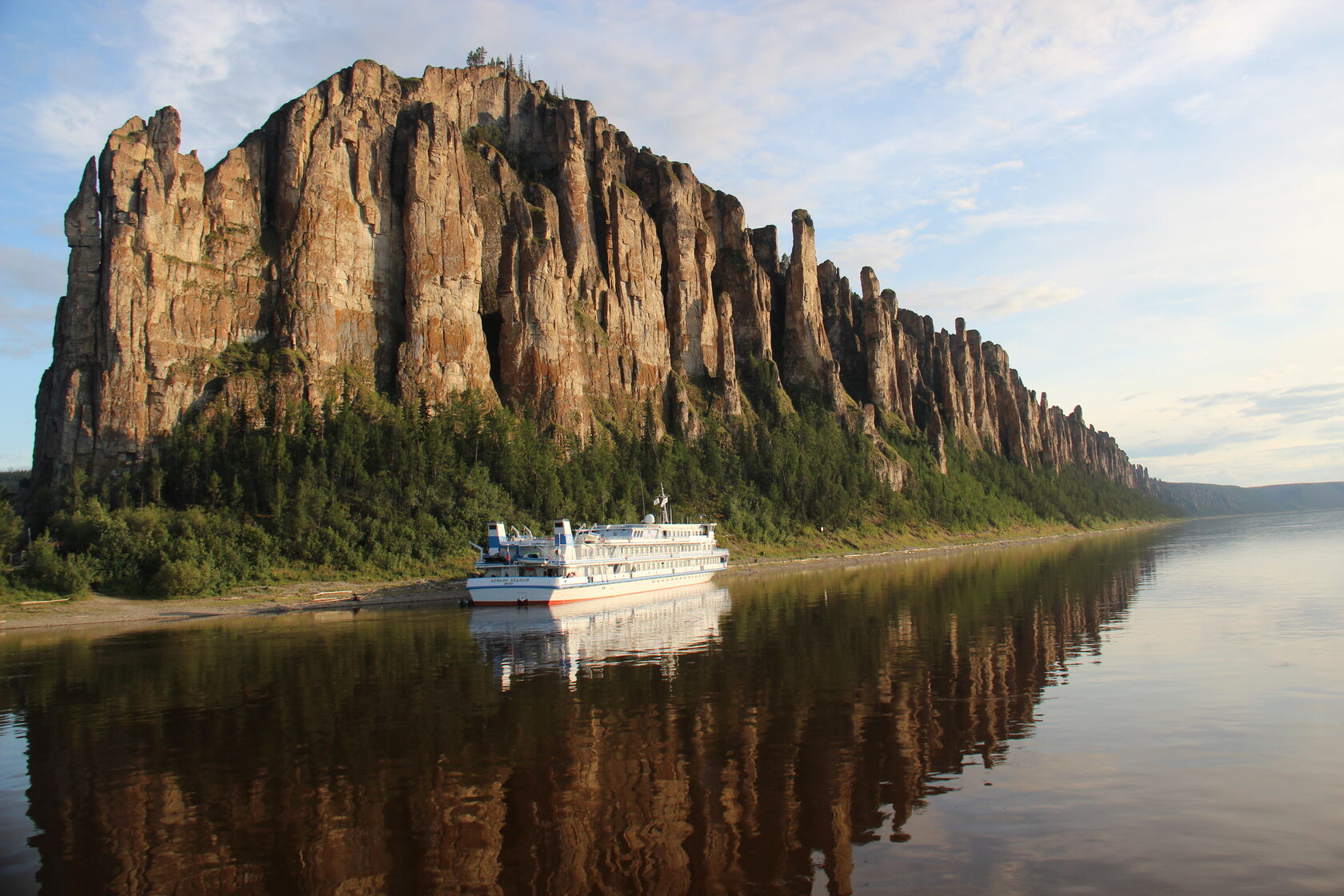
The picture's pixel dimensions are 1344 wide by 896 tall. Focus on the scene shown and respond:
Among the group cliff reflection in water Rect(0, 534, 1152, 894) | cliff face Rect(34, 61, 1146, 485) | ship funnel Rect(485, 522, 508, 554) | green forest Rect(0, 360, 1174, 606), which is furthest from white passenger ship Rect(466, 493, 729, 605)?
cliff face Rect(34, 61, 1146, 485)

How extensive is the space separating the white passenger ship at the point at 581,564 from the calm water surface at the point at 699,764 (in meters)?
21.6

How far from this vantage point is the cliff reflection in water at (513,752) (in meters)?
17.0

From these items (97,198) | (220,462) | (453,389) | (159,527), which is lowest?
(159,527)

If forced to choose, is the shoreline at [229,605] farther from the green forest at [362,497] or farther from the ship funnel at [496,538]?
the ship funnel at [496,538]

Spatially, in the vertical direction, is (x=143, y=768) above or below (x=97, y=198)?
below

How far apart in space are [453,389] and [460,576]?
30784mm

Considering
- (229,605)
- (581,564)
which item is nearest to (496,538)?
(581,564)

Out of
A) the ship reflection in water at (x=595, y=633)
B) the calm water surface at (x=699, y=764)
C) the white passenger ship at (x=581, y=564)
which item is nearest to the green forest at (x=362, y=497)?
the white passenger ship at (x=581, y=564)

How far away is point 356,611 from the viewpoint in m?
66.7

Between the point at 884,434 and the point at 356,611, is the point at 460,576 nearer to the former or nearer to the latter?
the point at 356,611

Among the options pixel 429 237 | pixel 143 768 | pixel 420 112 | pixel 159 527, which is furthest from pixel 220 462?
pixel 143 768

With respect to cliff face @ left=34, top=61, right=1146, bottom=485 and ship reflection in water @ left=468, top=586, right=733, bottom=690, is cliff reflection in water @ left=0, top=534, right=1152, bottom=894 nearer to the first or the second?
ship reflection in water @ left=468, top=586, right=733, bottom=690

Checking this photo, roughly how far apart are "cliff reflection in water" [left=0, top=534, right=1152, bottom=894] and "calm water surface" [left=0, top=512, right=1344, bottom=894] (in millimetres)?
110

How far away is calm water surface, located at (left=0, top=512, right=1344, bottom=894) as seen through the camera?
16.4 metres
